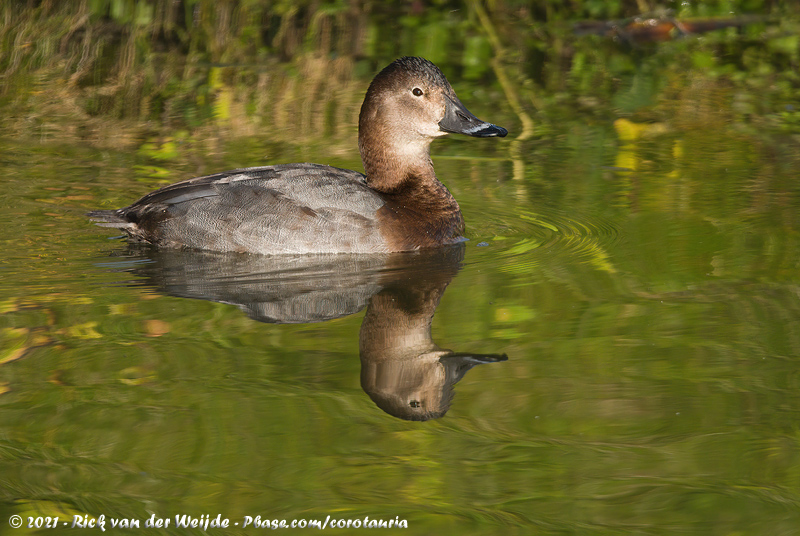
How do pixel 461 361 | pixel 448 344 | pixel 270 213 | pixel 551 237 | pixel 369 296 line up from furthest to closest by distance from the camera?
pixel 551 237 < pixel 270 213 < pixel 369 296 < pixel 448 344 < pixel 461 361

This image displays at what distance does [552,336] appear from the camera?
539cm

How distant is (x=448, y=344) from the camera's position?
5.30m

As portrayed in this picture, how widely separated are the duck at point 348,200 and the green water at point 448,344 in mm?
212

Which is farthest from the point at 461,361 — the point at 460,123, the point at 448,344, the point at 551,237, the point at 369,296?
the point at 460,123

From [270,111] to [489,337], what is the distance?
224 inches

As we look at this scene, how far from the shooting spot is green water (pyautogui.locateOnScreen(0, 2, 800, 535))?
3943mm

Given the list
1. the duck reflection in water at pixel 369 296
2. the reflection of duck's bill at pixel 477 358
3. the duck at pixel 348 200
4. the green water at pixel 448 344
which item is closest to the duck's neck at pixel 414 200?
the duck at pixel 348 200

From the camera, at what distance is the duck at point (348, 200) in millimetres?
6793

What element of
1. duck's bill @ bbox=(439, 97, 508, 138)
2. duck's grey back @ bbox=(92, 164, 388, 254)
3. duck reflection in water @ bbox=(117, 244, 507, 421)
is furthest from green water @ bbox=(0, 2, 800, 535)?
duck's bill @ bbox=(439, 97, 508, 138)

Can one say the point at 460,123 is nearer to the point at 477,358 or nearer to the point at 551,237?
the point at 551,237

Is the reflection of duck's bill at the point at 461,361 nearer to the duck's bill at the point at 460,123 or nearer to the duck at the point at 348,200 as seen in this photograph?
the duck at the point at 348,200

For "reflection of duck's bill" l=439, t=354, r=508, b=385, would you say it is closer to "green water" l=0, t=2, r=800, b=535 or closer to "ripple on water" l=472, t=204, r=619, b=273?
"green water" l=0, t=2, r=800, b=535

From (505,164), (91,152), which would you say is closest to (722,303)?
(505,164)

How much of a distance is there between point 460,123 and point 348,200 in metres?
1.02
